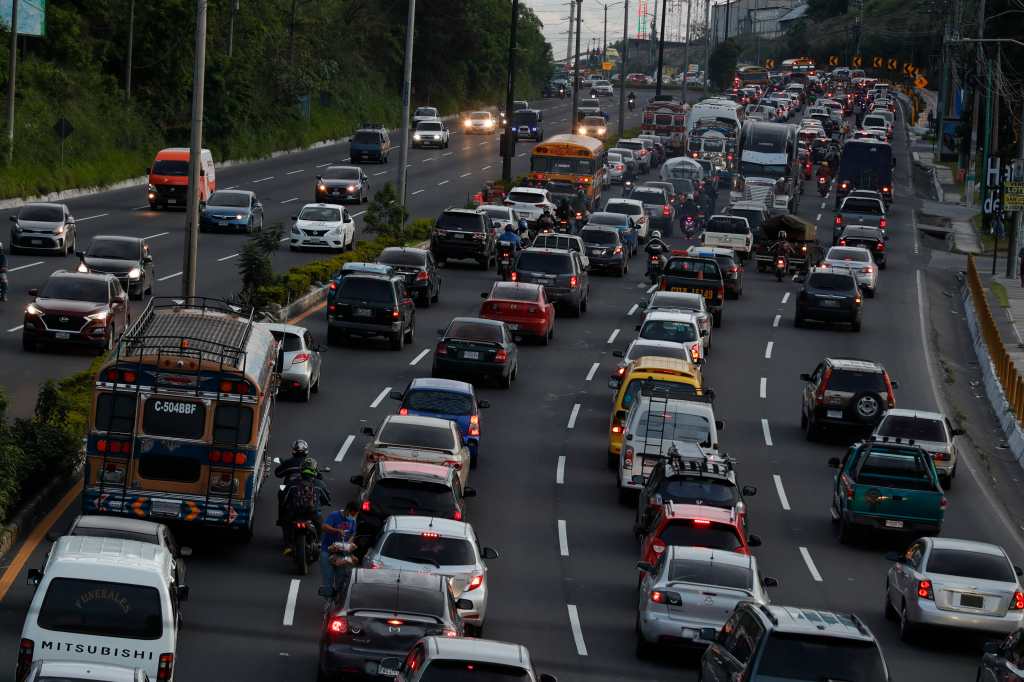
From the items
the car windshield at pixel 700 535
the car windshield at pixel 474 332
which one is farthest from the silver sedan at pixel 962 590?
the car windshield at pixel 474 332

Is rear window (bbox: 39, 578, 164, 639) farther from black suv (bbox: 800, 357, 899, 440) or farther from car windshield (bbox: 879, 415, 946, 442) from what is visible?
black suv (bbox: 800, 357, 899, 440)

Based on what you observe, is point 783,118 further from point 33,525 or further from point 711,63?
point 33,525

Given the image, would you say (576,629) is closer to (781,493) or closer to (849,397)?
(781,493)

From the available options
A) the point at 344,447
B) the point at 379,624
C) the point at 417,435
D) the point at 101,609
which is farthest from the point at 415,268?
the point at 101,609

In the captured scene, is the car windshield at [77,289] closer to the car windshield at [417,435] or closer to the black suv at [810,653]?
the car windshield at [417,435]

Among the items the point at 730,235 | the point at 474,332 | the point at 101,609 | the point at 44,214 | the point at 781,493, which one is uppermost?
the point at 730,235

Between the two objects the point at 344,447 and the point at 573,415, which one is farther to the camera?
the point at 573,415
